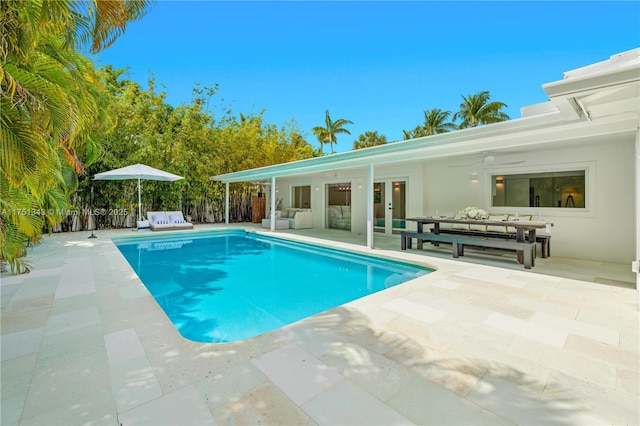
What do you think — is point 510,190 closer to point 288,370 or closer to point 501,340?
point 501,340

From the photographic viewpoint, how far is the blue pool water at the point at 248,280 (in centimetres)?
410

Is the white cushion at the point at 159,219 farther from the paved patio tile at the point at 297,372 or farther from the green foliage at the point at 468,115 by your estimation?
the green foliage at the point at 468,115

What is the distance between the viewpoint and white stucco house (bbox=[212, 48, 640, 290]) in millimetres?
3639

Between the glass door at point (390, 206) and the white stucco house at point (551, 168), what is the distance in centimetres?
4

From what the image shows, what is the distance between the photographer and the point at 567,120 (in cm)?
437

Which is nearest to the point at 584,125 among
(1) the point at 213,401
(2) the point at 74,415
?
(1) the point at 213,401

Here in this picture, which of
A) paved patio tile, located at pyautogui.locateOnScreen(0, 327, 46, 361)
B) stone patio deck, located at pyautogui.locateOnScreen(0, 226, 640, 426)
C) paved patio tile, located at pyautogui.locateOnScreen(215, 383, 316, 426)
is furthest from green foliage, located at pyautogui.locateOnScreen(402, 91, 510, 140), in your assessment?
paved patio tile, located at pyautogui.locateOnScreen(0, 327, 46, 361)

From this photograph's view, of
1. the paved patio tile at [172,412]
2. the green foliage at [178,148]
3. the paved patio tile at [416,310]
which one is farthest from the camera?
the green foliage at [178,148]

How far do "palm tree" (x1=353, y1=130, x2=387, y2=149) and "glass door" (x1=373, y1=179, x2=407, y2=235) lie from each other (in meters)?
20.0

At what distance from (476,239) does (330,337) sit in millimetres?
4967

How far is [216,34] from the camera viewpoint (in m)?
11.0

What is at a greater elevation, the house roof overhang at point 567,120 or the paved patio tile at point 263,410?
the house roof overhang at point 567,120

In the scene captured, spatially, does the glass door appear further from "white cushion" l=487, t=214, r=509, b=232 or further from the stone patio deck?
the stone patio deck

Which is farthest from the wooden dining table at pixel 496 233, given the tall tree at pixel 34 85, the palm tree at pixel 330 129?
the palm tree at pixel 330 129
